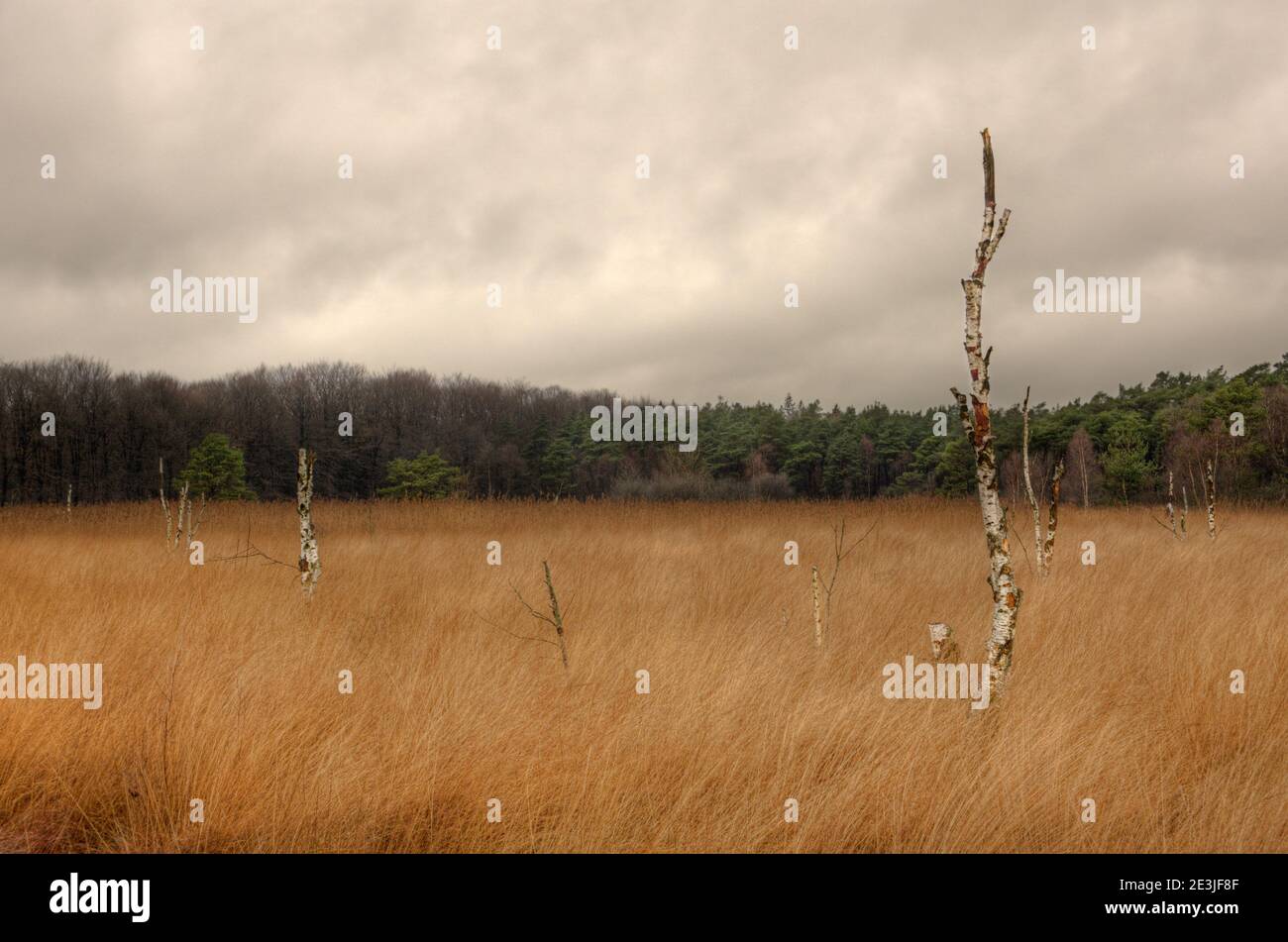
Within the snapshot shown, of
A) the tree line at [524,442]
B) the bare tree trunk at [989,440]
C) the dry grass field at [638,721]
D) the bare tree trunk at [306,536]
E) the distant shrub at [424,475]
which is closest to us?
the dry grass field at [638,721]

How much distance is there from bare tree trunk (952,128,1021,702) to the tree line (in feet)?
59.9

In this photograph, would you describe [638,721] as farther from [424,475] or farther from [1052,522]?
[424,475]

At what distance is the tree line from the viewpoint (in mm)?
28266

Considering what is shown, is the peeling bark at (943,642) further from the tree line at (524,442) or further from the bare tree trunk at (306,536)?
the tree line at (524,442)

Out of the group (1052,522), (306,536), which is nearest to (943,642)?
(1052,522)

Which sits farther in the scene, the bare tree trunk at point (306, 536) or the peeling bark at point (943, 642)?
the bare tree trunk at point (306, 536)

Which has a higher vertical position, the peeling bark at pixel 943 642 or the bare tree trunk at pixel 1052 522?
the bare tree trunk at pixel 1052 522

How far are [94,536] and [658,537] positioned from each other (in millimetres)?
10333

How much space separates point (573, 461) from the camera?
164 feet

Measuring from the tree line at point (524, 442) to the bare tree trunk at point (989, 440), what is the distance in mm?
18252

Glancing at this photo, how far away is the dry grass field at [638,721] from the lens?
304 centimetres

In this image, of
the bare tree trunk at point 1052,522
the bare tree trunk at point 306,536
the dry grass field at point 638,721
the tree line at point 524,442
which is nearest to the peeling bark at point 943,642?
the dry grass field at point 638,721

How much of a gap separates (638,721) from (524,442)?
169 feet

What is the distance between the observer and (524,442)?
54.3 meters
